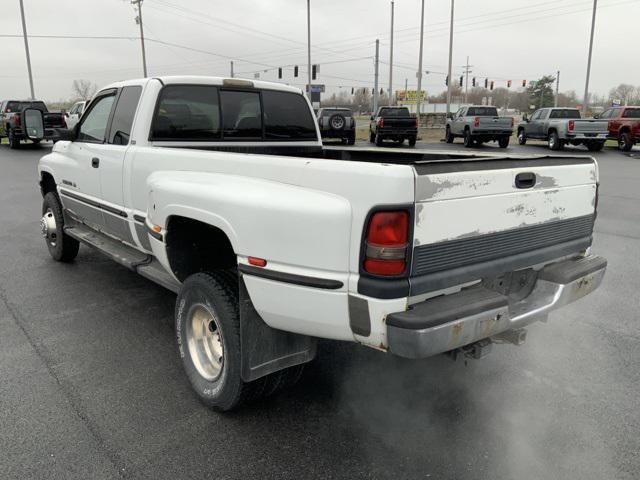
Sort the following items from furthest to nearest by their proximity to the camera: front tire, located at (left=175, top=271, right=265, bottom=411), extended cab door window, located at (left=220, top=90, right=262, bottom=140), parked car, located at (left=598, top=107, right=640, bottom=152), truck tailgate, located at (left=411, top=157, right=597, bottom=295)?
parked car, located at (left=598, top=107, right=640, bottom=152), extended cab door window, located at (left=220, top=90, right=262, bottom=140), front tire, located at (left=175, top=271, right=265, bottom=411), truck tailgate, located at (left=411, top=157, right=597, bottom=295)

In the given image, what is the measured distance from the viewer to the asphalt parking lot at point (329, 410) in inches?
105

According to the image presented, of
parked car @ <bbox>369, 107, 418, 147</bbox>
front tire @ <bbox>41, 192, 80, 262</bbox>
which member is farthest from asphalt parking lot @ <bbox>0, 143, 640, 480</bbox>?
parked car @ <bbox>369, 107, 418, 147</bbox>

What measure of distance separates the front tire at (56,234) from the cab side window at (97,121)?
1.08 meters

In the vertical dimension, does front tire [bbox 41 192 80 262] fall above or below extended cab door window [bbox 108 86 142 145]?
below

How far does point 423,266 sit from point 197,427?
1.61 meters

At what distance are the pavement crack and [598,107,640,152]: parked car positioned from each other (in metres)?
24.5

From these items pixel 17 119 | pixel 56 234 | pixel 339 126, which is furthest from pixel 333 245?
pixel 17 119

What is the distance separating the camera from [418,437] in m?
2.88

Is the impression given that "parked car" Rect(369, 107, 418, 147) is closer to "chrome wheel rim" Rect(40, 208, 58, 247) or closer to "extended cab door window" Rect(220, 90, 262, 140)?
"chrome wheel rim" Rect(40, 208, 58, 247)

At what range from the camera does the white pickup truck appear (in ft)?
7.57

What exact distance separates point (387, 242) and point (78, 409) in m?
2.17

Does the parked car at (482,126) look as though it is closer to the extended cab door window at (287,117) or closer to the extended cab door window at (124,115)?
the extended cab door window at (287,117)

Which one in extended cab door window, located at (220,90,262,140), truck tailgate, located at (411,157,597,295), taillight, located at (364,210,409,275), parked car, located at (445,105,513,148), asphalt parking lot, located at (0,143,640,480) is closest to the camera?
taillight, located at (364,210,409,275)

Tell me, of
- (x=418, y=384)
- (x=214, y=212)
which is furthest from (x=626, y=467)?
(x=214, y=212)
